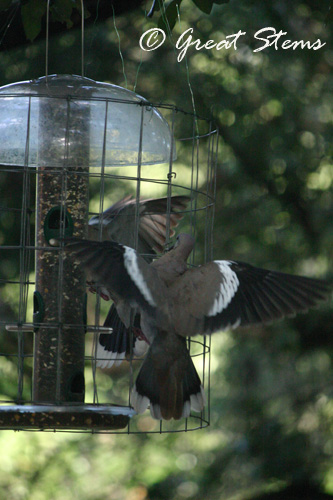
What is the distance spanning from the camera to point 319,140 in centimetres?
848

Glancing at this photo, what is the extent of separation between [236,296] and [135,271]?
2.06 feet

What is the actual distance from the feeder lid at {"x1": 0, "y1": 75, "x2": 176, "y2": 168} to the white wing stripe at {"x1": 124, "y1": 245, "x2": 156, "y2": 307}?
0.70 m

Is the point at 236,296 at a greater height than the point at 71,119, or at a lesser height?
lesser

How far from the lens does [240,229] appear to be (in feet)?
27.9

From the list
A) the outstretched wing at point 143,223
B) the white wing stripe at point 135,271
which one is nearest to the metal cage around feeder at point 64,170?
the white wing stripe at point 135,271

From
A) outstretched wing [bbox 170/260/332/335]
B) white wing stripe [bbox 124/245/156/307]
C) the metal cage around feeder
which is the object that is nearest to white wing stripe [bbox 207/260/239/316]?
outstretched wing [bbox 170/260/332/335]

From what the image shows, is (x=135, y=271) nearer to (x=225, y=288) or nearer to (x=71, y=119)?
(x=225, y=288)

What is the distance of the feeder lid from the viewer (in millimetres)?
4688

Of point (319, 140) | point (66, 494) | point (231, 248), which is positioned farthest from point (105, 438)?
point (319, 140)

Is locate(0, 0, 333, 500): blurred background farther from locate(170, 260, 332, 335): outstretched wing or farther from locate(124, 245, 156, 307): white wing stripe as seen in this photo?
locate(124, 245, 156, 307): white wing stripe

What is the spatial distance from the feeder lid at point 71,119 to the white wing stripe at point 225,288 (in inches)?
30.7

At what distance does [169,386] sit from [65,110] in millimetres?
1755

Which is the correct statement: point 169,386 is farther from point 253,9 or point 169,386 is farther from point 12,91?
point 253,9

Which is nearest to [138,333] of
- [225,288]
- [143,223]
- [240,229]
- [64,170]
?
[225,288]
